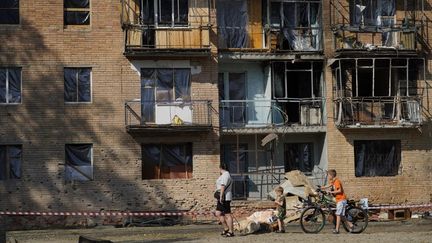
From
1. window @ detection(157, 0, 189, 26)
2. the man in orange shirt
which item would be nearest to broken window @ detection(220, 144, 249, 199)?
window @ detection(157, 0, 189, 26)

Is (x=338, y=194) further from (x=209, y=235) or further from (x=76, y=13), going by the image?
(x=76, y=13)

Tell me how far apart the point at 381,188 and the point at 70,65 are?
1352cm

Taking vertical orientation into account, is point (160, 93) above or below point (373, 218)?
above

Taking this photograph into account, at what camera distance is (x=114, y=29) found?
28.7m

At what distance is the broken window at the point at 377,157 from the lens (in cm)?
3053

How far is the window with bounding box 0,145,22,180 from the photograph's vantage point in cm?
2777

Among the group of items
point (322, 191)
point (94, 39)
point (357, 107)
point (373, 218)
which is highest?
point (94, 39)

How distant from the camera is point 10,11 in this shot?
1113 inches

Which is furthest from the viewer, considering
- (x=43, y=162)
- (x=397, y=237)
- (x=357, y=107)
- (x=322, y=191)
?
(x=357, y=107)

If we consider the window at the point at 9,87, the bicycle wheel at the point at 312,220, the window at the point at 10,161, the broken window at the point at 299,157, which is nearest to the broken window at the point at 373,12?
the broken window at the point at 299,157

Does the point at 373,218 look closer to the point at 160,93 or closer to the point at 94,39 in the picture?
the point at 160,93

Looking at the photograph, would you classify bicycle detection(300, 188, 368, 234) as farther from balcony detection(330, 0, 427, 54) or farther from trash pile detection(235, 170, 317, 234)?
balcony detection(330, 0, 427, 54)

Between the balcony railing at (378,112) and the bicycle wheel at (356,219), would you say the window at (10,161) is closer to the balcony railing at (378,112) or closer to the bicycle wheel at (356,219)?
the balcony railing at (378,112)

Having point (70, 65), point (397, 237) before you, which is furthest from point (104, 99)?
point (397, 237)
